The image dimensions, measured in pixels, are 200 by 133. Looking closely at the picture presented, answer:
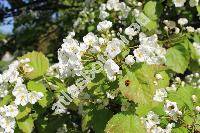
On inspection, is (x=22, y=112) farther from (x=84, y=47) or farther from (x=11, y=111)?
(x=84, y=47)

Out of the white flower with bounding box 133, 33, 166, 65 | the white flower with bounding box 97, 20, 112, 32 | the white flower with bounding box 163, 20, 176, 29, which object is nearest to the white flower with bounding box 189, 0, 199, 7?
the white flower with bounding box 163, 20, 176, 29

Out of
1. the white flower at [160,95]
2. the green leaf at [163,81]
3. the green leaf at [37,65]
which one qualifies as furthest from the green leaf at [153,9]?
the white flower at [160,95]

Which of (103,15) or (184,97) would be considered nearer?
(184,97)

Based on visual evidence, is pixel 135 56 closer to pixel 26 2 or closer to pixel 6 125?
pixel 6 125

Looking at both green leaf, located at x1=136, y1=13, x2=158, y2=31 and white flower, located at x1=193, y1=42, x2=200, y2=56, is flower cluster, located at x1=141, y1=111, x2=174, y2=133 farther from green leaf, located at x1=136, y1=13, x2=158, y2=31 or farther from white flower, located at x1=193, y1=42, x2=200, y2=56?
white flower, located at x1=193, y1=42, x2=200, y2=56

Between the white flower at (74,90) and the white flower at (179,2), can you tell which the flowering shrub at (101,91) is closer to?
the white flower at (74,90)

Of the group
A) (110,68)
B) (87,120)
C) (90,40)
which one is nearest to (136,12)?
(90,40)
